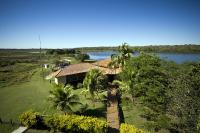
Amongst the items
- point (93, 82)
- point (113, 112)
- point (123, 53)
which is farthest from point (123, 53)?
point (113, 112)

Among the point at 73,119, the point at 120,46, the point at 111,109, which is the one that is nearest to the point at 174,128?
the point at 111,109

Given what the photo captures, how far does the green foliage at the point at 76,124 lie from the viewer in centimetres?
1858

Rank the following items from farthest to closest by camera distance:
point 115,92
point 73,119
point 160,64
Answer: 1. point 115,92
2. point 160,64
3. point 73,119

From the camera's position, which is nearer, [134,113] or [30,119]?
[30,119]

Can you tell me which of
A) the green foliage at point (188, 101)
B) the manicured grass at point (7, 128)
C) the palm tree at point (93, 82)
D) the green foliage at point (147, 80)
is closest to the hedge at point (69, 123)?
the manicured grass at point (7, 128)

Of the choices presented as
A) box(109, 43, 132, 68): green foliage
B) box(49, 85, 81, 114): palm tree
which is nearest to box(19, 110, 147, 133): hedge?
box(49, 85, 81, 114): palm tree

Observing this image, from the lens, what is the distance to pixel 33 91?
37.6 metres

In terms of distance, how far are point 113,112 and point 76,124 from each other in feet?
21.5

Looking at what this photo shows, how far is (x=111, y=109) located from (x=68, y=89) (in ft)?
20.9

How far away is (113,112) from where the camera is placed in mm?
24625

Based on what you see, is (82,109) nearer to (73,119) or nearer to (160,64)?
(73,119)

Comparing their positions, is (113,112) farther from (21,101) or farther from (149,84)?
(21,101)

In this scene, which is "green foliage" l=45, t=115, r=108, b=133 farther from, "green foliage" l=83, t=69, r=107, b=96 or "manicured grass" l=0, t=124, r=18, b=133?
"green foliage" l=83, t=69, r=107, b=96

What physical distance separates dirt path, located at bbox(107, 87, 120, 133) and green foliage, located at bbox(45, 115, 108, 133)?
6.33 feet
